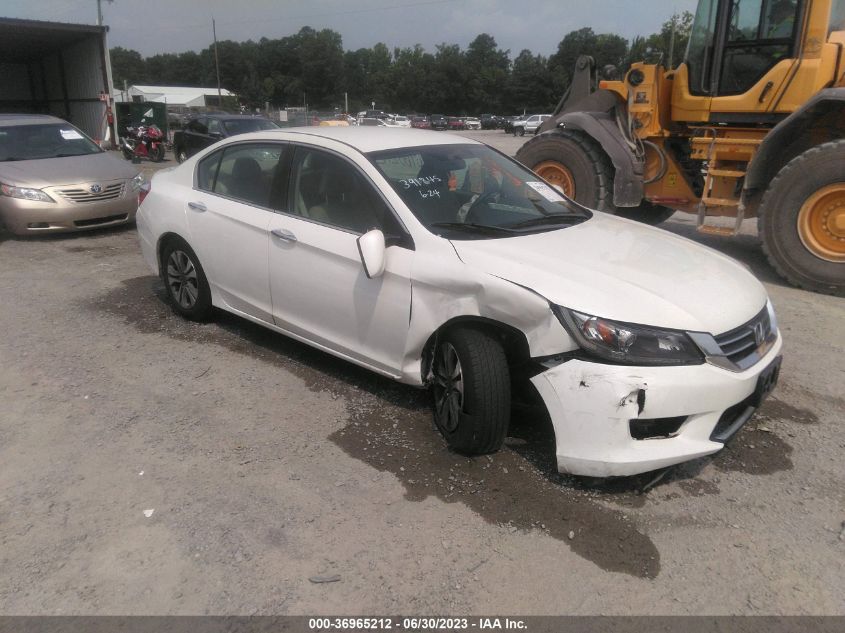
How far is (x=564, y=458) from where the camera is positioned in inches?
117

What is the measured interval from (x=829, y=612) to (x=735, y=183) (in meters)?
5.61

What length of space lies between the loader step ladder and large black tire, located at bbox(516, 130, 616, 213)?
40.6 inches

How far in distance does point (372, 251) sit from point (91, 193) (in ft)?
21.7

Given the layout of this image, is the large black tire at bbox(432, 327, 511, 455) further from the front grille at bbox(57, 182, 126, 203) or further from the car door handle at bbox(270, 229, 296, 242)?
the front grille at bbox(57, 182, 126, 203)

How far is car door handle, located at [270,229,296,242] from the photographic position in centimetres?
407

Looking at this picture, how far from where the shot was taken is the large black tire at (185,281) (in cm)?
497

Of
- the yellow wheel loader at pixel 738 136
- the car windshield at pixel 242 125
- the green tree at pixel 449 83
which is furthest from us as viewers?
the green tree at pixel 449 83

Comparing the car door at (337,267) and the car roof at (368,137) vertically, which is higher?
the car roof at (368,137)

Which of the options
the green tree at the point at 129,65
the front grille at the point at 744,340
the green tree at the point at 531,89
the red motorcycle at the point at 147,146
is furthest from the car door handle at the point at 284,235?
the green tree at the point at 129,65

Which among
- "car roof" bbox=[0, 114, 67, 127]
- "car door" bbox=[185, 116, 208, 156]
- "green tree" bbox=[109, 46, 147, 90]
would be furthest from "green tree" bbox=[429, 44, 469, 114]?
"car roof" bbox=[0, 114, 67, 127]

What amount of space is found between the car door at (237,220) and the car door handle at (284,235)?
12 centimetres

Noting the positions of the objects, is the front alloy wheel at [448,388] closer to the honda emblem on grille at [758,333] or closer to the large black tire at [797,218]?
the honda emblem on grille at [758,333]
